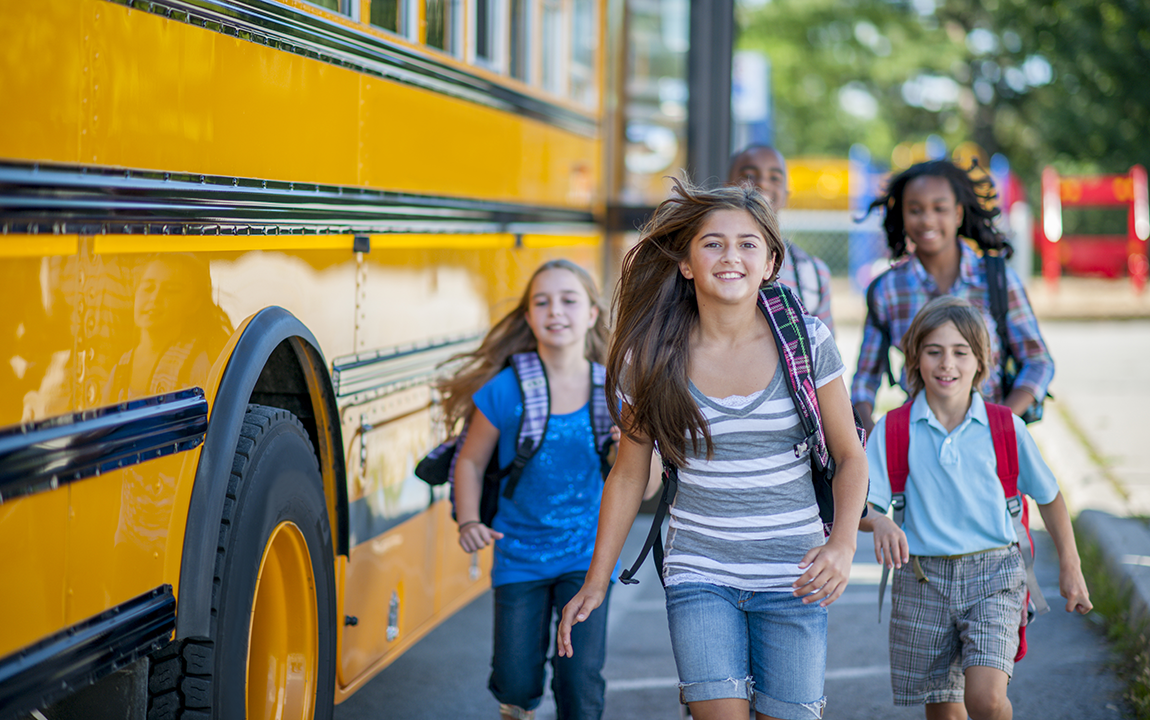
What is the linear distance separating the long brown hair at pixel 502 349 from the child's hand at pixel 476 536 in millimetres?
417

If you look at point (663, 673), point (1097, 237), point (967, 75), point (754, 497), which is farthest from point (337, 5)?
point (967, 75)

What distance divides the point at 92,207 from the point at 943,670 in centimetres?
230

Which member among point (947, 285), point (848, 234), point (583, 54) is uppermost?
point (583, 54)

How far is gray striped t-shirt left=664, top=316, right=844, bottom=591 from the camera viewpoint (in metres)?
2.60

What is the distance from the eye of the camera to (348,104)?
10.0 feet

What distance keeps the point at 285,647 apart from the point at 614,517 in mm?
849

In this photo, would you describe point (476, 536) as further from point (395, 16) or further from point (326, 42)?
point (395, 16)

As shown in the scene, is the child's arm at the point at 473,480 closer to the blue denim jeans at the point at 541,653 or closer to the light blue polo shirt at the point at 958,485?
the blue denim jeans at the point at 541,653

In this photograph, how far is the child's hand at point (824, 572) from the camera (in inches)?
95.5

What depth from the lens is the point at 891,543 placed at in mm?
2914

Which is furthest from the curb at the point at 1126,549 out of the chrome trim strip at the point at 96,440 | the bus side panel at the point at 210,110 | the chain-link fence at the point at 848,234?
the chain-link fence at the point at 848,234

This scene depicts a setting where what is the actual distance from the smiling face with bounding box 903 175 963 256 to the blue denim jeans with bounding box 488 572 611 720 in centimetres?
148

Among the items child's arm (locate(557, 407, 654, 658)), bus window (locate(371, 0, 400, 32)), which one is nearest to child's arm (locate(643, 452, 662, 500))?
child's arm (locate(557, 407, 654, 658))

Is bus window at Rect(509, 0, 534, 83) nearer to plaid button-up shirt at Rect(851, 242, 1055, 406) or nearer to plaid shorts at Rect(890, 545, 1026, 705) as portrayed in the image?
plaid button-up shirt at Rect(851, 242, 1055, 406)
